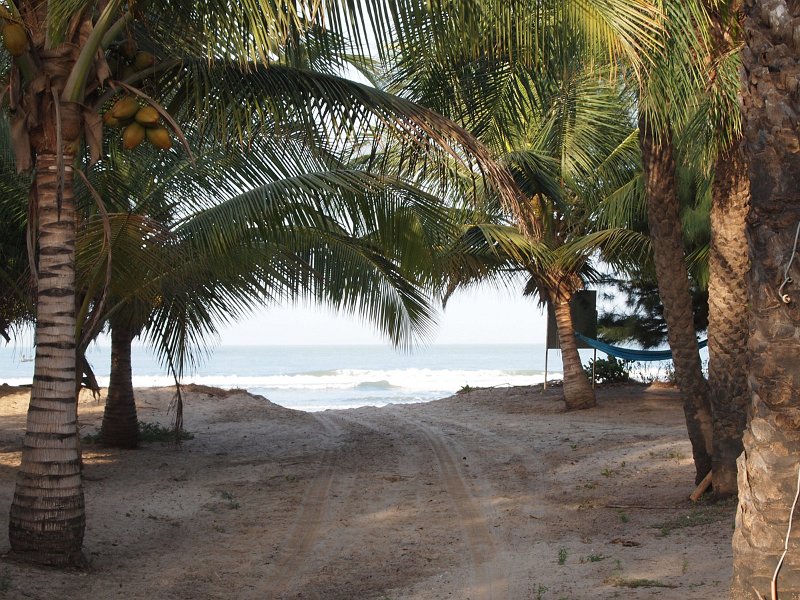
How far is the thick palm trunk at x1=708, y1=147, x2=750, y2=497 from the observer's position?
19.9 ft

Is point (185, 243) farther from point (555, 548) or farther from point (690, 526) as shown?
point (690, 526)

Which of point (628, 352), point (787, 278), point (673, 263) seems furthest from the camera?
point (628, 352)

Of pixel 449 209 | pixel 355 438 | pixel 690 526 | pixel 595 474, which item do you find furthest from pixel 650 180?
pixel 355 438

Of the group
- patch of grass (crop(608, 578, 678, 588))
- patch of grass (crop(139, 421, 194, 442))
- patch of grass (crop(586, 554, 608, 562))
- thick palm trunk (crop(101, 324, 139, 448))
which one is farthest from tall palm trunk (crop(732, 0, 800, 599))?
patch of grass (crop(139, 421, 194, 442))

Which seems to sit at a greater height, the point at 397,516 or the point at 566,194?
the point at 566,194

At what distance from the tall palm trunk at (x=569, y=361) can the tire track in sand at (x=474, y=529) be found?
3815 mm

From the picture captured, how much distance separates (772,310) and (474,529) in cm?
427

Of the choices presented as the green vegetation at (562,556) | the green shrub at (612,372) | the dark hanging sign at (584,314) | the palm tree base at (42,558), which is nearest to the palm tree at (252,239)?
the palm tree base at (42,558)

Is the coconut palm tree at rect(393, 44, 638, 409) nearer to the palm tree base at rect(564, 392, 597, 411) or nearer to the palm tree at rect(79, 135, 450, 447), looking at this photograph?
the palm tree base at rect(564, 392, 597, 411)

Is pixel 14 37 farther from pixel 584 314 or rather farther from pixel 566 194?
pixel 584 314

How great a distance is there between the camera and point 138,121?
4.79 metres

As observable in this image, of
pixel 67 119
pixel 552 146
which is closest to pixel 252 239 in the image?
pixel 67 119

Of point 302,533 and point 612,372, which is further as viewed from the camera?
point 612,372

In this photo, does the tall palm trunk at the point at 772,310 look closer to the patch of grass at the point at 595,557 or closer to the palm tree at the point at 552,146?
the patch of grass at the point at 595,557
